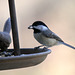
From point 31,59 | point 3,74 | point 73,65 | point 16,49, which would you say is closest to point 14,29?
point 16,49

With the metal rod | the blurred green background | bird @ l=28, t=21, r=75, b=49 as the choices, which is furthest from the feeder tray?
the blurred green background

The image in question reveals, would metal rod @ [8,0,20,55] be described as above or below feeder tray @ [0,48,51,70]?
above

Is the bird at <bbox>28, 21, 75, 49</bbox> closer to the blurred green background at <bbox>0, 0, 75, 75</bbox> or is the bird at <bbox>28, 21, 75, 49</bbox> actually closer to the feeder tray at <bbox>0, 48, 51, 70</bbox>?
the feeder tray at <bbox>0, 48, 51, 70</bbox>

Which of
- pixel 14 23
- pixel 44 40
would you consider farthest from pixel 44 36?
pixel 14 23

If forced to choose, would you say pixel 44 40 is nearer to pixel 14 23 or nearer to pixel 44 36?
pixel 44 36

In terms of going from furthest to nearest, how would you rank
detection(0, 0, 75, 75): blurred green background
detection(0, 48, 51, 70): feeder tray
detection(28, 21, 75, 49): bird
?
detection(0, 0, 75, 75): blurred green background
detection(28, 21, 75, 49): bird
detection(0, 48, 51, 70): feeder tray

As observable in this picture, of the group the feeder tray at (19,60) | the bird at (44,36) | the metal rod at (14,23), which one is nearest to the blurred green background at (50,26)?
the bird at (44,36)

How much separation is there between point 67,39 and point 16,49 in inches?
75.4

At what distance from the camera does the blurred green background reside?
3.31 metres

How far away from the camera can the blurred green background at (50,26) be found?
10.9 ft

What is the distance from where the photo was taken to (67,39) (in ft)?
11.2

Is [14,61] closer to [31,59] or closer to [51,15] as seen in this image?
[31,59]

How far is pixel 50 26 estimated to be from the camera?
11.0 feet

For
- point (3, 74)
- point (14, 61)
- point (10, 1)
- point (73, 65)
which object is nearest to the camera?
point (14, 61)
